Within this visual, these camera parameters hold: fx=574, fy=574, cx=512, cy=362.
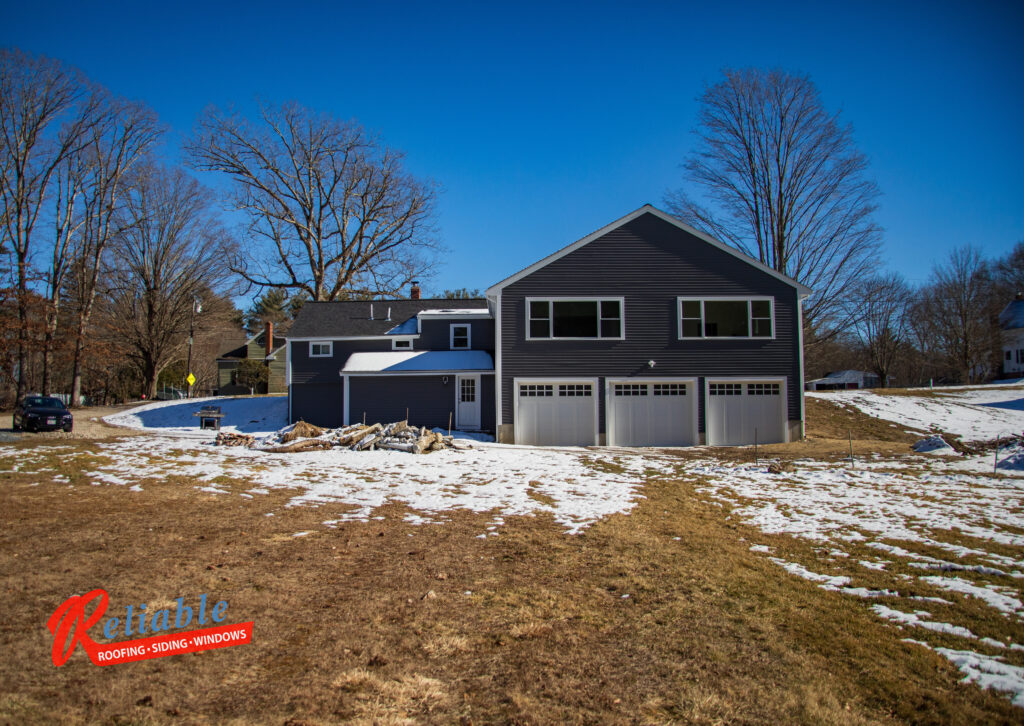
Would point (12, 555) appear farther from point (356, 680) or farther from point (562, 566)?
point (562, 566)

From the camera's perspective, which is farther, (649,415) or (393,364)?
(393,364)

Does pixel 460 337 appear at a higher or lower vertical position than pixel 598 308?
lower

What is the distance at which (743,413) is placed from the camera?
71.6 feet

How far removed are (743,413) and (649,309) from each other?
5.32 m

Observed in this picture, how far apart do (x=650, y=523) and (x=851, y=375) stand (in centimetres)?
5341

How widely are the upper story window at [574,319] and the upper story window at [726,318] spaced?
2.56m

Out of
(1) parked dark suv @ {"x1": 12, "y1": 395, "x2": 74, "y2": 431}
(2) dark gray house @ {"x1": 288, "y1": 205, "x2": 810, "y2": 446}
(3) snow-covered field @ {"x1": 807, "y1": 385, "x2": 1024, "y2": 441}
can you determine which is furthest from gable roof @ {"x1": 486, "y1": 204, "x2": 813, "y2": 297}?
(1) parked dark suv @ {"x1": 12, "y1": 395, "x2": 74, "y2": 431}

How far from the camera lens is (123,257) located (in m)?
39.2

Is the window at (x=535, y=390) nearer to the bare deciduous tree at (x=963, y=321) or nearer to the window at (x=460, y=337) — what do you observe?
the window at (x=460, y=337)

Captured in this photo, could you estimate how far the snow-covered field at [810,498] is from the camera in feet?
18.0

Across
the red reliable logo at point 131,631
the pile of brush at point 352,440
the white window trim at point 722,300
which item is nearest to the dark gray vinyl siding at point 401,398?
the pile of brush at point 352,440

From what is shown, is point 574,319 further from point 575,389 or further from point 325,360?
point 325,360

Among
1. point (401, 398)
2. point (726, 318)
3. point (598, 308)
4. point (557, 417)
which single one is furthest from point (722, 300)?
point (401, 398)

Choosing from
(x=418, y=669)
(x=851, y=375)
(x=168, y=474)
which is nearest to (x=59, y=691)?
(x=418, y=669)
